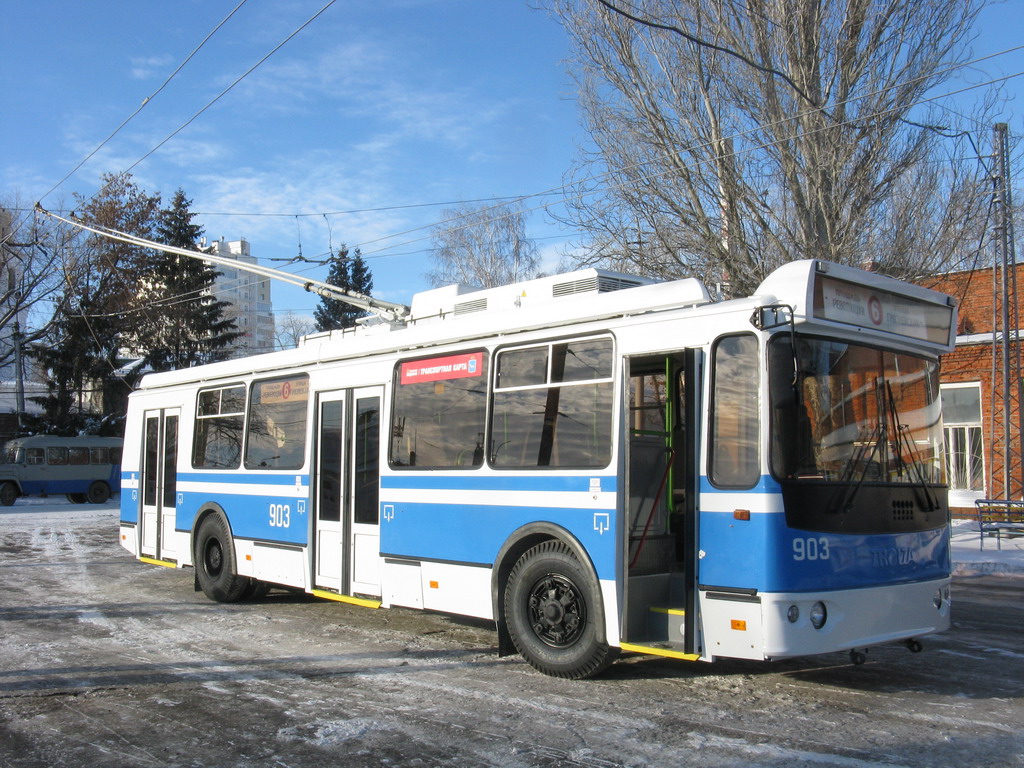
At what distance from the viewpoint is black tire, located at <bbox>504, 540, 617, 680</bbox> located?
686cm

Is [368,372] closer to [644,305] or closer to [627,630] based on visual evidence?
[644,305]

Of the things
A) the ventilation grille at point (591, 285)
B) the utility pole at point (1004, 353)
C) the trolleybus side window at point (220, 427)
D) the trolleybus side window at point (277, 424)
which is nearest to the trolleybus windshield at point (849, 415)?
the ventilation grille at point (591, 285)

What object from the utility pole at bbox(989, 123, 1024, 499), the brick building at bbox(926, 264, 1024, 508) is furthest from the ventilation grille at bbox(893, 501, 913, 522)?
the brick building at bbox(926, 264, 1024, 508)

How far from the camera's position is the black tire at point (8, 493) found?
116ft

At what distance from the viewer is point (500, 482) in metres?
7.72

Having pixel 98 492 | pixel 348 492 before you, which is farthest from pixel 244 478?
pixel 98 492

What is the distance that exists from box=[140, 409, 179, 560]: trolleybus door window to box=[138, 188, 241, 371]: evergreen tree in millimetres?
33677

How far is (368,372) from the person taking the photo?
9.52 m

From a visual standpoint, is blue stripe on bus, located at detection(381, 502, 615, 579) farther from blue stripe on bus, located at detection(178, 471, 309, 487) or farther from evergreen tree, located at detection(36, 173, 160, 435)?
evergreen tree, located at detection(36, 173, 160, 435)

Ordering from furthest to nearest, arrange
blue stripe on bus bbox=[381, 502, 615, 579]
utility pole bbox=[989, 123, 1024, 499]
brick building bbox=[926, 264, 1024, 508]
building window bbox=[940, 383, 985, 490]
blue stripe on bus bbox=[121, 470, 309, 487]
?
building window bbox=[940, 383, 985, 490], brick building bbox=[926, 264, 1024, 508], utility pole bbox=[989, 123, 1024, 499], blue stripe on bus bbox=[121, 470, 309, 487], blue stripe on bus bbox=[381, 502, 615, 579]

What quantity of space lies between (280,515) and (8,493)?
99.8ft

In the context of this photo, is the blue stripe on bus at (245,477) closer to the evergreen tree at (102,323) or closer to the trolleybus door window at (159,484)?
the trolleybus door window at (159,484)

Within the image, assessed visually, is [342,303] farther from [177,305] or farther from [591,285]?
[591,285]

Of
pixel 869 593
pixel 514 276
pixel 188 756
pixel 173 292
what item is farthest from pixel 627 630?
pixel 173 292
